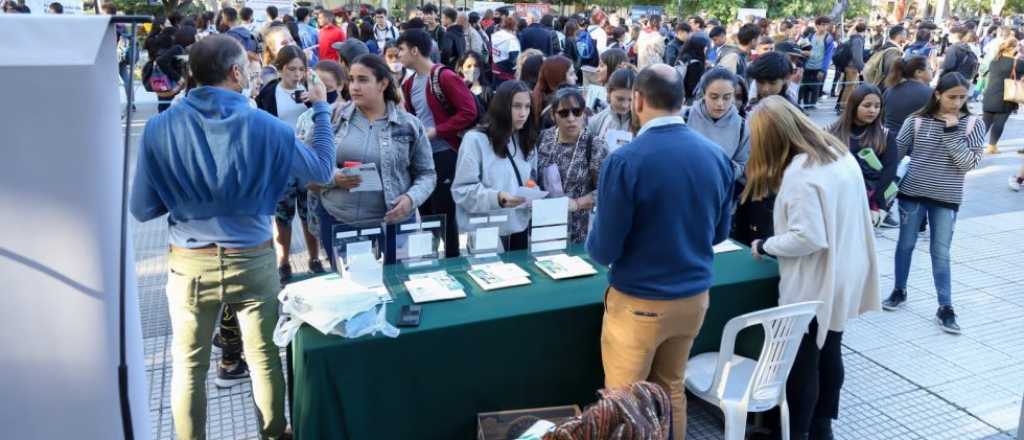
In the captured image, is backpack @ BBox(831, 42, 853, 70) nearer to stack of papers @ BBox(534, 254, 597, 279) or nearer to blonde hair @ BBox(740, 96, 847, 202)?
blonde hair @ BBox(740, 96, 847, 202)

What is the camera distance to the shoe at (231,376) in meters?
3.35

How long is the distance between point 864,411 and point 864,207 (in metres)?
1.12

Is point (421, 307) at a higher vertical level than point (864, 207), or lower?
lower

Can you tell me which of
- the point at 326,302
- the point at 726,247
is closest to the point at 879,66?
the point at 726,247

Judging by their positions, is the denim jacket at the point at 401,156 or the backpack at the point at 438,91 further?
the backpack at the point at 438,91

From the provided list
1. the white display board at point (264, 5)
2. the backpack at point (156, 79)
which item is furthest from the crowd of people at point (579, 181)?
the white display board at point (264, 5)

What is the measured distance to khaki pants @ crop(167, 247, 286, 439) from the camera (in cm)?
236

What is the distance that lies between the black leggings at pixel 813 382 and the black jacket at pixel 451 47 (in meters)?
6.61

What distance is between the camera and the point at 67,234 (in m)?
1.18

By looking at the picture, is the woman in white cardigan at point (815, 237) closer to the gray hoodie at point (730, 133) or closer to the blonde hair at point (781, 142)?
the blonde hair at point (781, 142)

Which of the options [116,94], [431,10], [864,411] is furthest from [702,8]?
[116,94]

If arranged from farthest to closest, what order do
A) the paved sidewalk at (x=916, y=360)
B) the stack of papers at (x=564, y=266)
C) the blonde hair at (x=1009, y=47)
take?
the blonde hair at (x=1009, y=47)
the paved sidewalk at (x=916, y=360)
the stack of papers at (x=564, y=266)

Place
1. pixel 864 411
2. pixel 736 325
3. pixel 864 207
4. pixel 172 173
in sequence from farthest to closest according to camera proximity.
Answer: pixel 864 411
pixel 864 207
pixel 736 325
pixel 172 173

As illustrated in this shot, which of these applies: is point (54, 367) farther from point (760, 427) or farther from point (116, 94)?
point (760, 427)
